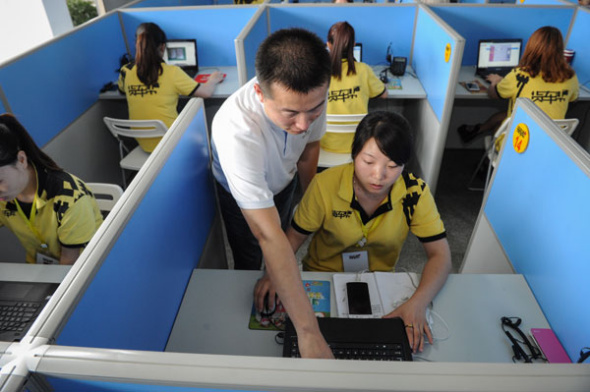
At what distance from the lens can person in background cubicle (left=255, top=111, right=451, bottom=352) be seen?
3.96ft

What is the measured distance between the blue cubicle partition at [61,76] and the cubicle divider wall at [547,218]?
2.43 m

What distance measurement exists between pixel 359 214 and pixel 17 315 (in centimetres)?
107

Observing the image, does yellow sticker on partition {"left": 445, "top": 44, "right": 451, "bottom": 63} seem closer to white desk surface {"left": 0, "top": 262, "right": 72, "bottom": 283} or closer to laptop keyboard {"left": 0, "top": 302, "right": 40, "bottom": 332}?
white desk surface {"left": 0, "top": 262, "right": 72, "bottom": 283}

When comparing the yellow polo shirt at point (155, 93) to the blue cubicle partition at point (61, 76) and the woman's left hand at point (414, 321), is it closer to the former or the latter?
the blue cubicle partition at point (61, 76)

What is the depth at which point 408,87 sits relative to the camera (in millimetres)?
2881

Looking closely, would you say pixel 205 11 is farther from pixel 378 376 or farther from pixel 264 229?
pixel 378 376

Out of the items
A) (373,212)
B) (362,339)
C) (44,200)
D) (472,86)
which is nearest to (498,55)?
(472,86)

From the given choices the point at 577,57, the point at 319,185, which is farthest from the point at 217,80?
the point at 577,57

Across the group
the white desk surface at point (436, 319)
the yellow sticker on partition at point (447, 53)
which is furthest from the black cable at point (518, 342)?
the yellow sticker on partition at point (447, 53)

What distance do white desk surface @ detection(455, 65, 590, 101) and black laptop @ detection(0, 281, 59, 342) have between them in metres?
2.63

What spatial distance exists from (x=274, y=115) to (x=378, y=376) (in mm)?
672

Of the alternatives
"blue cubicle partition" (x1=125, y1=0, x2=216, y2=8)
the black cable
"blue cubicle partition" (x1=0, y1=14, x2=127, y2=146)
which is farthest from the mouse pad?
"blue cubicle partition" (x1=125, y1=0, x2=216, y2=8)

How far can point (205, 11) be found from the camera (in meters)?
3.07

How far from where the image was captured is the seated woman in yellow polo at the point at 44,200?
4.32 feet
